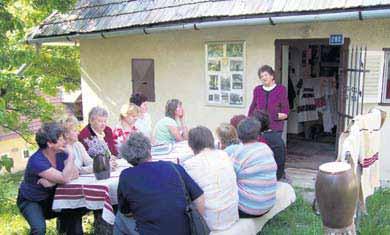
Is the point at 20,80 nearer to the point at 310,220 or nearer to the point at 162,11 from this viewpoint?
the point at 162,11

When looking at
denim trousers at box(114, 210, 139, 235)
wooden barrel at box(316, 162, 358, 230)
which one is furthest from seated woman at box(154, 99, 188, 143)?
wooden barrel at box(316, 162, 358, 230)

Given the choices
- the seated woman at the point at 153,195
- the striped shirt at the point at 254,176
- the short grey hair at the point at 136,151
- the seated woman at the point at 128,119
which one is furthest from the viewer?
the seated woman at the point at 128,119

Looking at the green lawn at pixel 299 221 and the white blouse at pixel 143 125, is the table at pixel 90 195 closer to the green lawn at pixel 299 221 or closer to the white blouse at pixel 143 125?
the green lawn at pixel 299 221

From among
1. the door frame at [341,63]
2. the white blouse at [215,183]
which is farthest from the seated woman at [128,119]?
the door frame at [341,63]

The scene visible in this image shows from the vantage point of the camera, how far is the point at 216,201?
3760mm

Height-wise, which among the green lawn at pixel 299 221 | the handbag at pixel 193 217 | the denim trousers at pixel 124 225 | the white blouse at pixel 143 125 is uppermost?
the white blouse at pixel 143 125

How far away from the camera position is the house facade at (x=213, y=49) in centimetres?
618

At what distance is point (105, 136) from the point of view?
5.09m

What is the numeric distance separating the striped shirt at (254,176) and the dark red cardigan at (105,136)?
5.20 feet

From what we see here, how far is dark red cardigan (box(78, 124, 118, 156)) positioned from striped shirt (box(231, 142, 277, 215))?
1.58 m

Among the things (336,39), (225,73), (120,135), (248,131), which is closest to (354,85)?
(336,39)

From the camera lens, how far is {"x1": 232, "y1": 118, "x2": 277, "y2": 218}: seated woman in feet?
13.4

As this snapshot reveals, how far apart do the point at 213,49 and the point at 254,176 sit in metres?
4.04

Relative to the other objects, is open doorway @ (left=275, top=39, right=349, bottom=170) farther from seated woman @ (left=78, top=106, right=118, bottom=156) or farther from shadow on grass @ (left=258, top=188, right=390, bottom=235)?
seated woman @ (left=78, top=106, right=118, bottom=156)
